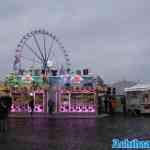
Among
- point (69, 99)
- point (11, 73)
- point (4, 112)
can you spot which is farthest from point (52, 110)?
point (4, 112)

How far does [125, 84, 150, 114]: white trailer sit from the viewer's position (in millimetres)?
47344

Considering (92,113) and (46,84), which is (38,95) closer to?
(46,84)

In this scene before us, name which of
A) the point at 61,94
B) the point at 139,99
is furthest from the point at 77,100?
the point at 139,99

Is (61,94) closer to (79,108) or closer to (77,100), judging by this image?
(77,100)

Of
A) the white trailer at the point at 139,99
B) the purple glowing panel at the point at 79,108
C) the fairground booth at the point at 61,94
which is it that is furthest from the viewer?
the white trailer at the point at 139,99

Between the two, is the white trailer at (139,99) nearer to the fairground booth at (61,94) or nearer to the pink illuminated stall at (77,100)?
the fairground booth at (61,94)

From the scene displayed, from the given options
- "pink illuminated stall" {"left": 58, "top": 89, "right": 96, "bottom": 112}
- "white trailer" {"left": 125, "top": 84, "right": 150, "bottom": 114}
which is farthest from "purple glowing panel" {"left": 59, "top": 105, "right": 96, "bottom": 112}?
"white trailer" {"left": 125, "top": 84, "right": 150, "bottom": 114}

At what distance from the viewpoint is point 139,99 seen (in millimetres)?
47906

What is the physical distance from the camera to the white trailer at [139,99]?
47.3 meters

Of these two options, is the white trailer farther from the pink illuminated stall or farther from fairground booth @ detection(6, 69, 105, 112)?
the pink illuminated stall

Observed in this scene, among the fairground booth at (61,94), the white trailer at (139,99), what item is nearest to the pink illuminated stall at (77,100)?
the fairground booth at (61,94)

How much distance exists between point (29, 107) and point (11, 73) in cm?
587

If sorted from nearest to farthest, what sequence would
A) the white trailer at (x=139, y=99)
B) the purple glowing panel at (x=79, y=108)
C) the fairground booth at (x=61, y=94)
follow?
the purple glowing panel at (x=79, y=108) → the fairground booth at (x=61, y=94) → the white trailer at (x=139, y=99)

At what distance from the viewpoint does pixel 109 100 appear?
51312 mm
